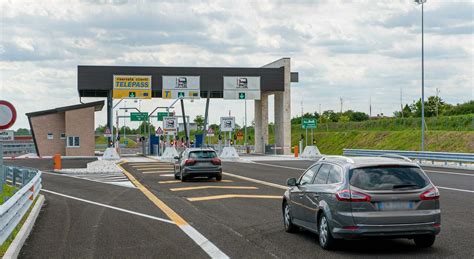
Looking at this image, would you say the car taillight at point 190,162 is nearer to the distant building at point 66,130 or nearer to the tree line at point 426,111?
the distant building at point 66,130

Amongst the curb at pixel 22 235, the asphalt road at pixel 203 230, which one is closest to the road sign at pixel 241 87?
the asphalt road at pixel 203 230

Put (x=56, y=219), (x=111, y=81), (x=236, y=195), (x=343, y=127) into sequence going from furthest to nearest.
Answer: (x=343, y=127), (x=111, y=81), (x=236, y=195), (x=56, y=219)

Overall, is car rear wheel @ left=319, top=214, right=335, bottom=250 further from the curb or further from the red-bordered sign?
the red-bordered sign

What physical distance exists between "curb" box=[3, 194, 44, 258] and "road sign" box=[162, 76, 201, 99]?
A: 1619 inches

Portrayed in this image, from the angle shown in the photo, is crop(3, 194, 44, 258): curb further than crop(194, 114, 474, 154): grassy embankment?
No

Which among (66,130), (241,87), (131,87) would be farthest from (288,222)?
(66,130)

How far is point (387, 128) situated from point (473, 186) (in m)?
59.1

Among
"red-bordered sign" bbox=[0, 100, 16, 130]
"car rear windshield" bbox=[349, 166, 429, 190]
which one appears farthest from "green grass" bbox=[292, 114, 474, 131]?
"car rear windshield" bbox=[349, 166, 429, 190]

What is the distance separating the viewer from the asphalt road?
10359 mm

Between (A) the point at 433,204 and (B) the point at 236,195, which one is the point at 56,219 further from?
(A) the point at 433,204

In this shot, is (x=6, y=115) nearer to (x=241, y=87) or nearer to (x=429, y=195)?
(x=429, y=195)

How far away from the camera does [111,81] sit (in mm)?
56875

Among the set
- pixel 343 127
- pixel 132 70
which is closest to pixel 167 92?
pixel 132 70

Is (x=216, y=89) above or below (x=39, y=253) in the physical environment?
above
